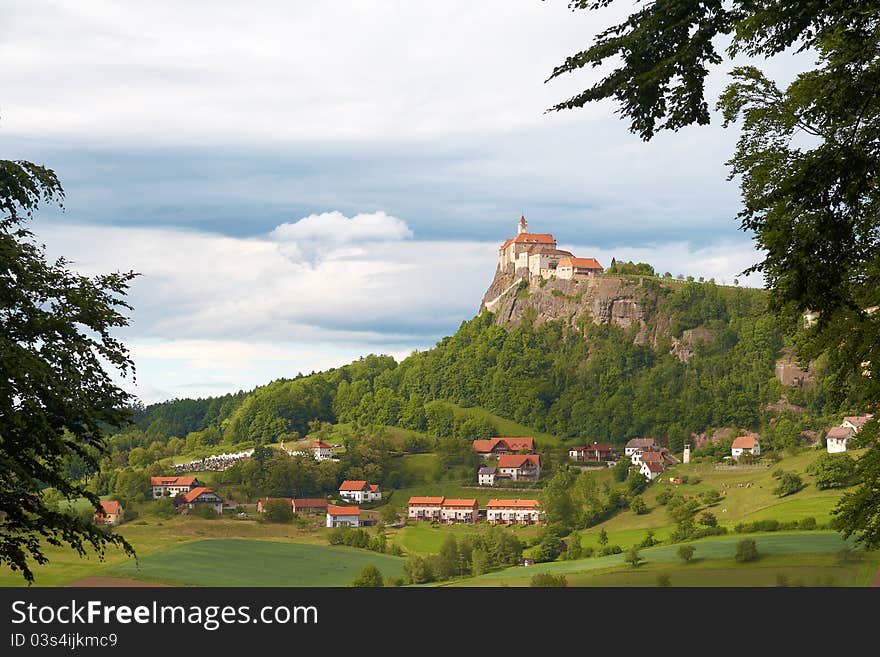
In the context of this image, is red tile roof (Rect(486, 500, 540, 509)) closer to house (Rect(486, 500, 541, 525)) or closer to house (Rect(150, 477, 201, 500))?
house (Rect(486, 500, 541, 525))

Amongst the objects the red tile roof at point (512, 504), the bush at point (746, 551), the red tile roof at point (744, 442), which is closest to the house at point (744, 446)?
the red tile roof at point (744, 442)

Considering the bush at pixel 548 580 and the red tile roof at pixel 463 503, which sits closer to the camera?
the bush at pixel 548 580

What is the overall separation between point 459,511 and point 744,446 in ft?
185

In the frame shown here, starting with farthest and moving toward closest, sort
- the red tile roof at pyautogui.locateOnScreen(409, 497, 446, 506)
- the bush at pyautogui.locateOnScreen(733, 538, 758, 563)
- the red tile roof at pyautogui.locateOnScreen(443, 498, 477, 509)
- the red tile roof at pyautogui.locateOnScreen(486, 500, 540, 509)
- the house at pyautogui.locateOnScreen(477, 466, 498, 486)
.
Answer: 1. the house at pyautogui.locateOnScreen(477, 466, 498, 486)
2. the red tile roof at pyautogui.locateOnScreen(409, 497, 446, 506)
3. the red tile roof at pyautogui.locateOnScreen(486, 500, 540, 509)
4. the red tile roof at pyautogui.locateOnScreen(443, 498, 477, 509)
5. the bush at pyautogui.locateOnScreen(733, 538, 758, 563)

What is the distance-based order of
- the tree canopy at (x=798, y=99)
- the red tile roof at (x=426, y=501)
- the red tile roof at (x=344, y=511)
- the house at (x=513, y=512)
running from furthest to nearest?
the red tile roof at (x=426, y=501)
the red tile roof at (x=344, y=511)
the house at (x=513, y=512)
the tree canopy at (x=798, y=99)

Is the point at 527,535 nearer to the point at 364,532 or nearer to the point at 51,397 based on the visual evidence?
the point at 364,532

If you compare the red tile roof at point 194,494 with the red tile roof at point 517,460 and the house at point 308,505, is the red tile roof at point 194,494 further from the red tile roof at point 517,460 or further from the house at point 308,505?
the red tile roof at point 517,460

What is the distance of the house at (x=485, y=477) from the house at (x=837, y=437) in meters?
56.3

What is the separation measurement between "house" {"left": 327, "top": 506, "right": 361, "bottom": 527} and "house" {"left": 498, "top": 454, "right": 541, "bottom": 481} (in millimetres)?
30702

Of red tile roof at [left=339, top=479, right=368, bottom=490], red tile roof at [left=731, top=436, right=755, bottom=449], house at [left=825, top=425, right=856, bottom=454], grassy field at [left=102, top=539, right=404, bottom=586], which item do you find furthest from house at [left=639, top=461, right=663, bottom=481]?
grassy field at [left=102, top=539, right=404, bottom=586]

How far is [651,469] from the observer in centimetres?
17312

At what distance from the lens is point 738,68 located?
2292 centimetres

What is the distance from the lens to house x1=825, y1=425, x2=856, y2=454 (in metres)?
159

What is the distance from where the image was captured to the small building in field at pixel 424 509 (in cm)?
16657
